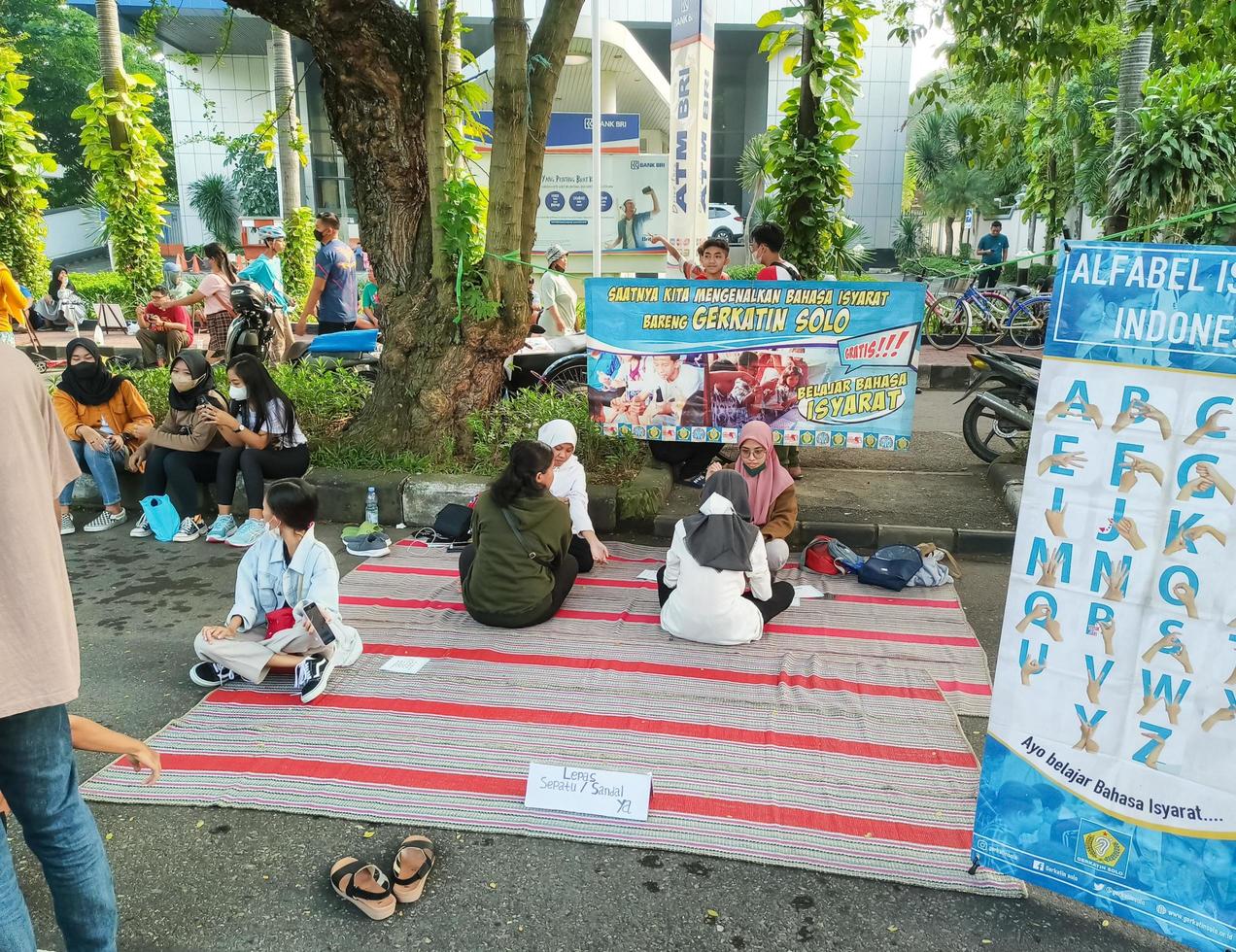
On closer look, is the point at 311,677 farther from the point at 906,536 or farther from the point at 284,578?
the point at 906,536

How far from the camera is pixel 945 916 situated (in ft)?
8.87

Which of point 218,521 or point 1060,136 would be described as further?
point 1060,136

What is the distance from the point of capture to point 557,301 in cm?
920

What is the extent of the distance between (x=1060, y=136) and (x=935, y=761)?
600 inches

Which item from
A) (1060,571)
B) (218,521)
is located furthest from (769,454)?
(218,521)

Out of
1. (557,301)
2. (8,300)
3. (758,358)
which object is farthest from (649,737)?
(8,300)

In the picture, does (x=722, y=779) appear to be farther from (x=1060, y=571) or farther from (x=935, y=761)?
(x=1060, y=571)

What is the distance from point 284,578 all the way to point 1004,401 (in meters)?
5.48

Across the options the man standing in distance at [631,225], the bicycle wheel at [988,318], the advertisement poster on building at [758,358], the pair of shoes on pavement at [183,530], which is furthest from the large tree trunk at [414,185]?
the man standing in distance at [631,225]

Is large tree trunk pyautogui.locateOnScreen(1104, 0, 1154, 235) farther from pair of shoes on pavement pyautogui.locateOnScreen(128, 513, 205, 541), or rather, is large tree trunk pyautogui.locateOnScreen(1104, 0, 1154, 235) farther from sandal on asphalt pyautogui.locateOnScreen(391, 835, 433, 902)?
sandal on asphalt pyautogui.locateOnScreen(391, 835, 433, 902)

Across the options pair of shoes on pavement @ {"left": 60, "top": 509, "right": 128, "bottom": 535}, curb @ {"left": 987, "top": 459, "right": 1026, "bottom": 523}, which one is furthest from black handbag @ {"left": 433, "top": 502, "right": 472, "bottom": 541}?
curb @ {"left": 987, "top": 459, "right": 1026, "bottom": 523}

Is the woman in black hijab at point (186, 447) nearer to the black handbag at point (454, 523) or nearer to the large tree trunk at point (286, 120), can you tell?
the black handbag at point (454, 523)

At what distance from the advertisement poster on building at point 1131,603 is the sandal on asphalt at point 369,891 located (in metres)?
1.89

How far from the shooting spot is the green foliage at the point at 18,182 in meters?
12.4
